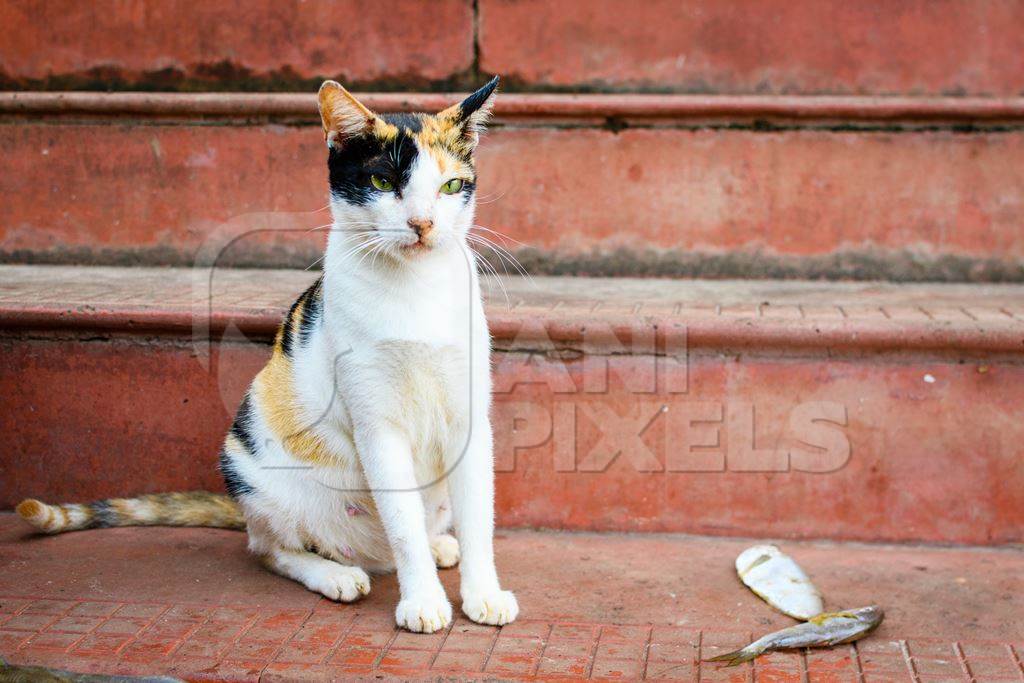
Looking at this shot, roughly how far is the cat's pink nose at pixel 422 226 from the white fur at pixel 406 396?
13 mm

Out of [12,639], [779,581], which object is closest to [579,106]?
[779,581]

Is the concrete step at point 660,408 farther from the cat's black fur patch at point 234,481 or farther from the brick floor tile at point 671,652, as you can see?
the brick floor tile at point 671,652

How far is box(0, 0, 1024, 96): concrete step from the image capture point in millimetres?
4676

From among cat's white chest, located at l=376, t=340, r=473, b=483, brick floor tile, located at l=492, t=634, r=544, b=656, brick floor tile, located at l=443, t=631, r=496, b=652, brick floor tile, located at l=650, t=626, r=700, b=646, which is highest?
cat's white chest, located at l=376, t=340, r=473, b=483

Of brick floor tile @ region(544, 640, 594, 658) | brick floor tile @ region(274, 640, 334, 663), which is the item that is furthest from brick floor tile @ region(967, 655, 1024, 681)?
brick floor tile @ region(274, 640, 334, 663)

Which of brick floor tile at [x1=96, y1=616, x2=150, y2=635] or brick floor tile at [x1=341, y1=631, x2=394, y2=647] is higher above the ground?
brick floor tile at [x1=96, y1=616, x2=150, y2=635]

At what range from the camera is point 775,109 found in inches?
180

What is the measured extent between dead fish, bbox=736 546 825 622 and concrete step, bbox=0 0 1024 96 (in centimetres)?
217

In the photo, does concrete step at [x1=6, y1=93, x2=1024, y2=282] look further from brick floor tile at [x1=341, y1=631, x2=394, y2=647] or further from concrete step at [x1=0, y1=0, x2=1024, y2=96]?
brick floor tile at [x1=341, y1=631, x2=394, y2=647]

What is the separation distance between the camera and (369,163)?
113 inches

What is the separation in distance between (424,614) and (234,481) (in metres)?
0.72

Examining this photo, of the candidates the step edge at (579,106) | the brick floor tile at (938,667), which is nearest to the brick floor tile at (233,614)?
the brick floor tile at (938,667)

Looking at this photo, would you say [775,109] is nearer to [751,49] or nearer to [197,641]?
[751,49]

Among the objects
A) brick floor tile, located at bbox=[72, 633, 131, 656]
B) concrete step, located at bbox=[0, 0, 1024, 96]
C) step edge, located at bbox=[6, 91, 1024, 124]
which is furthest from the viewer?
concrete step, located at bbox=[0, 0, 1024, 96]
